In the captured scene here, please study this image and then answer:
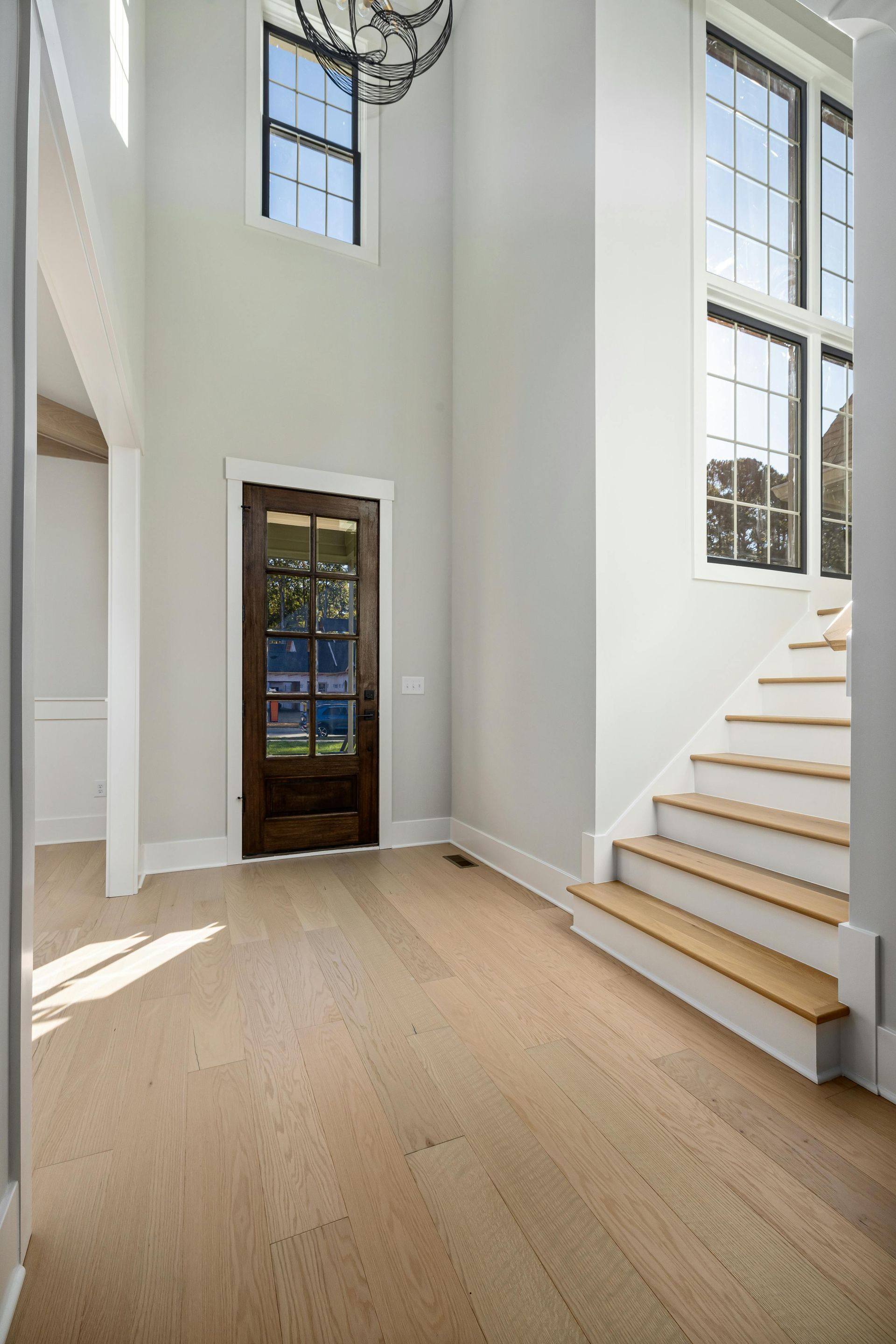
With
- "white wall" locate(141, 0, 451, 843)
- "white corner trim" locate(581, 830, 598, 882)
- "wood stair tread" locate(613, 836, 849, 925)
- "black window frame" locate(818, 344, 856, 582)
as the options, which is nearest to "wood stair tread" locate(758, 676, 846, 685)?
"black window frame" locate(818, 344, 856, 582)

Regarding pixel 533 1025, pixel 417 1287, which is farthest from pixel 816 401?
pixel 417 1287

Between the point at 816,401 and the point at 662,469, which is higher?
the point at 816,401

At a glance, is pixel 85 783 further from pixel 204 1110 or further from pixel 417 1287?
pixel 417 1287

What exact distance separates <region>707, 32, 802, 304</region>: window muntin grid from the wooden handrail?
2.11 meters

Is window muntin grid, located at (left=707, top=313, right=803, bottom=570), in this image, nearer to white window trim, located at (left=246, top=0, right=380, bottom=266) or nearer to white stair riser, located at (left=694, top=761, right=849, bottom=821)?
white stair riser, located at (left=694, top=761, right=849, bottom=821)

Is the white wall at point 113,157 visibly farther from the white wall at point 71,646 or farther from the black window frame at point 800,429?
the black window frame at point 800,429

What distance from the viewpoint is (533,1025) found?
2018 mm

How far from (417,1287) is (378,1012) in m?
0.97

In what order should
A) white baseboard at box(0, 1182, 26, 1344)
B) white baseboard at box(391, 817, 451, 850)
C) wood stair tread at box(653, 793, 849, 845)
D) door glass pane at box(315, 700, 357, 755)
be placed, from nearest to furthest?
white baseboard at box(0, 1182, 26, 1344), wood stair tread at box(653, 793, 849, 845), door glass pane at box(315, 700, 357, 755), white baseboard at box(391, 817, 451, 850)

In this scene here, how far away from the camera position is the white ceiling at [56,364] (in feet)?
9.90

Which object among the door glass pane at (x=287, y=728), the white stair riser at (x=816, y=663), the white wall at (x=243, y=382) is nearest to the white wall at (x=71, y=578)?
the white wall at (x=243, y=382)

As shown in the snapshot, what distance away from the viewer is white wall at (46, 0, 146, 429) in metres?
1.70

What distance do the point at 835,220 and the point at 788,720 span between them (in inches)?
122

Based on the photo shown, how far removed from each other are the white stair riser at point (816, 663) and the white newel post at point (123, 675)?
3.29m
